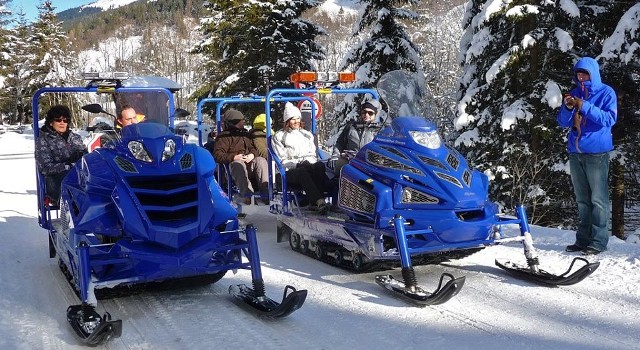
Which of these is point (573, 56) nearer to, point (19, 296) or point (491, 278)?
point (491, 278)

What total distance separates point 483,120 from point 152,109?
6663 mm

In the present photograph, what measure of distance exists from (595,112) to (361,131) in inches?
90.9

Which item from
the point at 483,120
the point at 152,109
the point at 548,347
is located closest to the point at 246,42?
the point at 483,120

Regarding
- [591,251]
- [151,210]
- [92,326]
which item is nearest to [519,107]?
[591,251]

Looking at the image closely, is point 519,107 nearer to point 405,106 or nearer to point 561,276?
→ point 405,106

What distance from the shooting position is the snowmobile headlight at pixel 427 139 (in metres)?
4.99

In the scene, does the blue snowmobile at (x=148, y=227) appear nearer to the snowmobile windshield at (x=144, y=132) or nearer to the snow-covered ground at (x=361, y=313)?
the snowmobile windshield at (x=144, y=132)

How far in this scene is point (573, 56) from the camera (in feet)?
37.7

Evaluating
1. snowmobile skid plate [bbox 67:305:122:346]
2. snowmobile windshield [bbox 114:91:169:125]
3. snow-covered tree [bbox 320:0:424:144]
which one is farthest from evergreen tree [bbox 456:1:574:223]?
snowmobile skid plate [bbox 67:305:122:346]

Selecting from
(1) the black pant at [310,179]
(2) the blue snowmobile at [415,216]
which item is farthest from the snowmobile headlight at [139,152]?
(1) the black pant at [310,179]

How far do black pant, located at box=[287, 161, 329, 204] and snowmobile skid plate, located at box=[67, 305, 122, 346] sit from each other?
285 cm

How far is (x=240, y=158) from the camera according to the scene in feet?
25.7

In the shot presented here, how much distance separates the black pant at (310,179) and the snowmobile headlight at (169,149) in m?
2.08

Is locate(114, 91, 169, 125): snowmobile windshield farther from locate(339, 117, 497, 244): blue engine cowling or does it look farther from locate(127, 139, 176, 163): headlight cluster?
locate(339, 117, 497, 244): blue engine cowling
